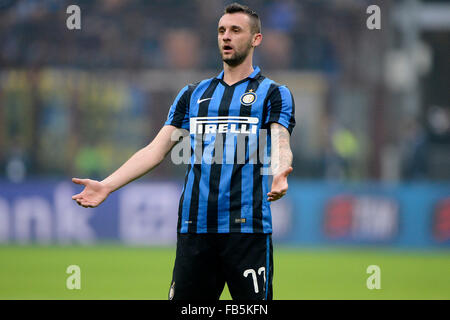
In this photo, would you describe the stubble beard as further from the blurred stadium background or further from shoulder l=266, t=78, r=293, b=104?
the blurred stadium background

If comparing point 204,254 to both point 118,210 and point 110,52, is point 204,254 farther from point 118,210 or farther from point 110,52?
point 110,52

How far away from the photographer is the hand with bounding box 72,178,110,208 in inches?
171

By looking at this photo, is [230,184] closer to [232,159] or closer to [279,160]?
[232,159]

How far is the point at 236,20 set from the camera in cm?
452

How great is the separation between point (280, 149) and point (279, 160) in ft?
0.31

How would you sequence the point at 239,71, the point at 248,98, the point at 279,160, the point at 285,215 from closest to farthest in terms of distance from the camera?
the point at 279,160
the point at 248,98
the point at 239,71
the point at 285,215

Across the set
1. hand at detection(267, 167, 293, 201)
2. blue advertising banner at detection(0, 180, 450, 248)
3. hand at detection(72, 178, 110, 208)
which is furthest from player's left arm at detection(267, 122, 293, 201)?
blue advertising banner at detection(0, 180, 450, 248)

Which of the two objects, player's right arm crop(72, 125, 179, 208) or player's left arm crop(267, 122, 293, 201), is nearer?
player's left arm crop(267, 122, 293, 201)

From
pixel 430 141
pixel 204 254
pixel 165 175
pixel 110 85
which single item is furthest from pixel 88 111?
pixel 204 254

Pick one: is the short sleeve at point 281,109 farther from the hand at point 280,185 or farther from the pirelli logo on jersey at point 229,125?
the hand at point 280,185

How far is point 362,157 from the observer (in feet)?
53.0

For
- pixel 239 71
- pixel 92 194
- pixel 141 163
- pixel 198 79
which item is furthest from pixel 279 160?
pixel 198 79

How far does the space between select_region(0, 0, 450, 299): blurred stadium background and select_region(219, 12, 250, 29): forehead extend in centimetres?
659

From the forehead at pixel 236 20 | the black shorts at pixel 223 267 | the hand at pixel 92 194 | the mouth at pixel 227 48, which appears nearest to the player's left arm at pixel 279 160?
the black shorts at pixel 223 267
